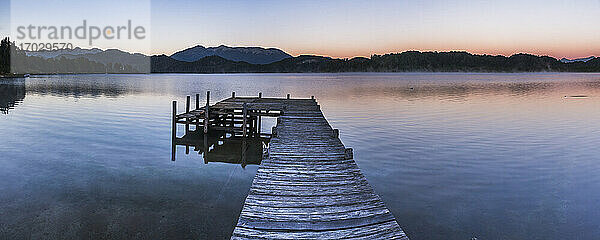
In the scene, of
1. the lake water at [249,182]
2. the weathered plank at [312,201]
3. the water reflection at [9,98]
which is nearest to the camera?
the weathered plank at [312,201]

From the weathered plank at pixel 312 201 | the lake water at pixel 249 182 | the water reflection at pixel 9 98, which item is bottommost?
the lake water at pixel 249 182

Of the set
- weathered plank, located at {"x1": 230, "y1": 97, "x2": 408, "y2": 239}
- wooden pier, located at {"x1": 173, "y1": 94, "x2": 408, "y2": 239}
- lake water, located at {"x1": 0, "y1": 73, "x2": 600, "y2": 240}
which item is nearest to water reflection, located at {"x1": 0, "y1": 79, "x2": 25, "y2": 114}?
lake water, located at {"x1": 0, "y1": 73, "x2": 600, "y2": 240}

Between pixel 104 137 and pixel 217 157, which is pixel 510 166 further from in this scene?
pixel 104 137

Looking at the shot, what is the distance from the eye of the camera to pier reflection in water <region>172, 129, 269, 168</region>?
1880 cm

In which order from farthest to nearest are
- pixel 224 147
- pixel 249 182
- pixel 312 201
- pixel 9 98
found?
pixel 9 98 < pixel 224 147 < pixel 249 182 < pixel 312 201

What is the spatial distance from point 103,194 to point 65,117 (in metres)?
23.2

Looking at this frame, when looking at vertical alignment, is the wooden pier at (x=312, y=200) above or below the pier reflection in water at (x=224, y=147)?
above

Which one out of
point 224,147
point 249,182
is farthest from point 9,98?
point 249,182

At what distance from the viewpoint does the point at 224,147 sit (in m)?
21.8

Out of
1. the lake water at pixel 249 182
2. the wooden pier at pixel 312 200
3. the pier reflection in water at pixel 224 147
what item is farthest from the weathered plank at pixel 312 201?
the pier reflection in water at pixel 224 147

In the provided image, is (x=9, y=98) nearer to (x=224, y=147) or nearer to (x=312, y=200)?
(x=224, y=147)

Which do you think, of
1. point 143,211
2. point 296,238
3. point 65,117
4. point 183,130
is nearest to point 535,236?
point 296,238

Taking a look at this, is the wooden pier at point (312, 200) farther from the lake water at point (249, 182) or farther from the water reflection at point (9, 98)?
the water reflection at point (9, 98)

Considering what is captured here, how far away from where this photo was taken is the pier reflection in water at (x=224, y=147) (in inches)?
740
